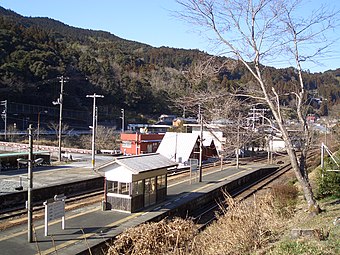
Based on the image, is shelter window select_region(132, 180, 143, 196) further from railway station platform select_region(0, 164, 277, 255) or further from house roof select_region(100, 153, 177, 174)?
railway station platform select_region(0, 164, 277, 255)

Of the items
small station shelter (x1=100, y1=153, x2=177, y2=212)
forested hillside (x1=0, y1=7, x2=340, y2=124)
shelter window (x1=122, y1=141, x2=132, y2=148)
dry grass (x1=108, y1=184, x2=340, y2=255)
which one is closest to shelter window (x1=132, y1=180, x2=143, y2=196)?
small station shelter (x1=100, y1=153, x2=177, y2=212)

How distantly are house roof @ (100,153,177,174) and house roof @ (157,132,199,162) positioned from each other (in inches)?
605

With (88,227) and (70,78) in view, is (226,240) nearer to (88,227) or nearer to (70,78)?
(88,227)

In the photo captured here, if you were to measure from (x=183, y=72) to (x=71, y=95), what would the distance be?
49225 mm

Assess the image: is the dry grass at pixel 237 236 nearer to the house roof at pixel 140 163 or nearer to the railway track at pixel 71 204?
the house roof at pixel 140 163

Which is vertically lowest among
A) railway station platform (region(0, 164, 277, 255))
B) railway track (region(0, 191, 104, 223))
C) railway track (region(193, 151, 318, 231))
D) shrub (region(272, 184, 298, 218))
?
railway track (region(193, 151, 318, 231))

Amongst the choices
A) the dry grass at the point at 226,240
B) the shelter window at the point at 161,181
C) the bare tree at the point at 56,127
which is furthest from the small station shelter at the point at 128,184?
the bare tree at the point at 56,127

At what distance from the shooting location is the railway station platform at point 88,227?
29.9 feet

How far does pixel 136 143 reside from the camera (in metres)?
35.9

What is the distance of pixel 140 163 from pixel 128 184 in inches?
42.1

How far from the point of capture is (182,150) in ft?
103

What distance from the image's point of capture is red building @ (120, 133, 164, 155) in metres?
35.9

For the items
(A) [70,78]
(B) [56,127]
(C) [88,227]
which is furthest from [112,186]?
(A) [70,78]

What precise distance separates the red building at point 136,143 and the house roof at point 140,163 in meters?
20.4
